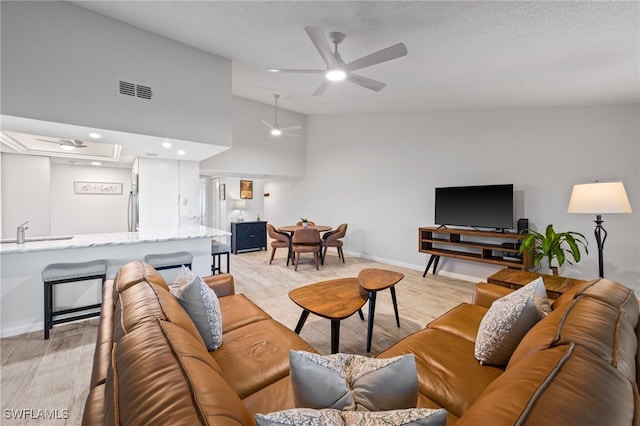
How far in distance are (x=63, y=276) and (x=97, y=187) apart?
14.9 feet

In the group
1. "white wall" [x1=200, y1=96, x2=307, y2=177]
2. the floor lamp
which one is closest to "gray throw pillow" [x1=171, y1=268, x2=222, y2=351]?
the floor lamp

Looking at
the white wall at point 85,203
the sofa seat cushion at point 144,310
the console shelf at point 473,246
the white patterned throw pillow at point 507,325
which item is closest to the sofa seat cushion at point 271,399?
the sofa seat cushion at point 144,310

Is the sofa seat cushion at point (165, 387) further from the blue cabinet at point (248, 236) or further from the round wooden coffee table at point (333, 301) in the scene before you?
the blue cabinet at point (248, 236)

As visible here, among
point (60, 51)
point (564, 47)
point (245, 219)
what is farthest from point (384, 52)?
point (245, 219)

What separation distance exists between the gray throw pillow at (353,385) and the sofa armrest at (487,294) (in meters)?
1.78

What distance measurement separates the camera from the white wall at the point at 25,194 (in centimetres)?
454

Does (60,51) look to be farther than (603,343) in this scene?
Yes

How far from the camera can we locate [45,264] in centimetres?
283

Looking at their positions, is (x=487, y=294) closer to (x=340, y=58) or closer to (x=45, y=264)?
(x=340, y=58)

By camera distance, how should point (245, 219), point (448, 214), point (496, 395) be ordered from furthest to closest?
point (245, 219) → point (448, 214) → point (496, 395)

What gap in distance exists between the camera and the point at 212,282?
96.9 inches

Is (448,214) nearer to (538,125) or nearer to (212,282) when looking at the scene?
(538,125)

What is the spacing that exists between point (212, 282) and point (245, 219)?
549 centimetres

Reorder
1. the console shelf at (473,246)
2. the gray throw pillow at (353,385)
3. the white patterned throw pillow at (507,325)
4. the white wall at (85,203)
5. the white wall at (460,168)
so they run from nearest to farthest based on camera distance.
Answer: the gray throw pillow at (353,385)
the white patterned throw pillow at (507,325)
the white wall at (460,168)
the console shelf at (473,246)
the white wall at (85,203)
